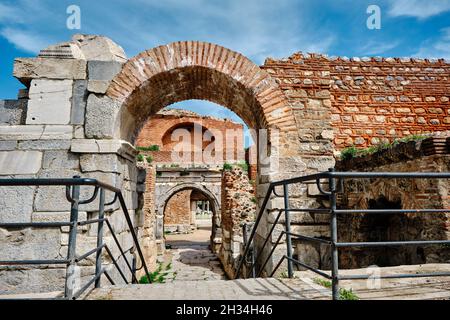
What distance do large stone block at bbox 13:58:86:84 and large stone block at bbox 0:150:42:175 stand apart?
1059mm

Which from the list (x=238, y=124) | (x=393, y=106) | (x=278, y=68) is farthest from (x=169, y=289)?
(x=238, y=124)

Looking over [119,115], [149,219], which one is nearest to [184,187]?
[149,219]

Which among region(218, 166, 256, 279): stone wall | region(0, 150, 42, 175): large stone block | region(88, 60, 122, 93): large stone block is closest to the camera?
region(0, 150, 42, 175): large stone block

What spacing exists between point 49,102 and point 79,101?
1.30 ft

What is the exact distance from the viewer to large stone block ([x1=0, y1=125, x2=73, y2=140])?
155 inches

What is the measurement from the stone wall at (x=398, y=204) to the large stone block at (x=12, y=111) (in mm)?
5196

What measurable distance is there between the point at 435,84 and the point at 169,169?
39.8 feet

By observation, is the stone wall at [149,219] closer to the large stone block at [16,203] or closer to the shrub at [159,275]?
the shrub at [159,275]

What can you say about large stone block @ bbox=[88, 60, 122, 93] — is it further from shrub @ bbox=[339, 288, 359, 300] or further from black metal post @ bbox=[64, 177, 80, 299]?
shrub @ bbox=[339, 288, 359, 300]

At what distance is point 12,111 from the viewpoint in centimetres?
407

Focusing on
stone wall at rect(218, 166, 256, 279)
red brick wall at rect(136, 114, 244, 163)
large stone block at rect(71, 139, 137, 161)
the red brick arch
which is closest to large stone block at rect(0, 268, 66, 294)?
large stone block at rect(71, 139, 137, 161)

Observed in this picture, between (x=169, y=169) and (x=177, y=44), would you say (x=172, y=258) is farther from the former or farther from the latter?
(x=177, y=44)

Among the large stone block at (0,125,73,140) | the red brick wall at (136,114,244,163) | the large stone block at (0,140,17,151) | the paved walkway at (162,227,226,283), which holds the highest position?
the red brick wall at (136,114,244,163)

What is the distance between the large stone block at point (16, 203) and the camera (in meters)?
3.71
